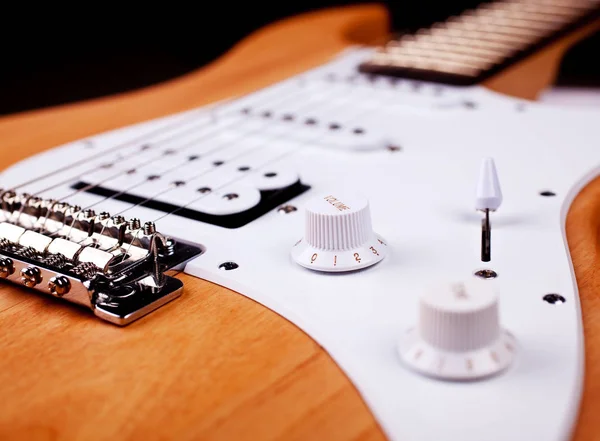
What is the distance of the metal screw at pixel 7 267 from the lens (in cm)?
79

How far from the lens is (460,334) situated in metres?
0.59

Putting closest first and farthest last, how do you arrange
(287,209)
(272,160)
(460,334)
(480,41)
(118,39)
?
(460,334) < (287,209) < (272,160) < (480,41) < (118,39)

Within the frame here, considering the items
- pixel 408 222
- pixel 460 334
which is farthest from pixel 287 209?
pixel 460 334

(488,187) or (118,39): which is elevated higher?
(488,187)

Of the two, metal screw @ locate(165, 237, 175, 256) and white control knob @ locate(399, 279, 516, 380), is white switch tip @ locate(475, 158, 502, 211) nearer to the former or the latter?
white control knob @ locate(399, 279, 516, 380)

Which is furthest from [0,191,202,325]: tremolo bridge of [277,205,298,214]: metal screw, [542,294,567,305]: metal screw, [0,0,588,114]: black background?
[0,0,588,114]: black background

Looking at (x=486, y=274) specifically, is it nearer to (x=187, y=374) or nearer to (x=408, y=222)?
(x=408, y=222)

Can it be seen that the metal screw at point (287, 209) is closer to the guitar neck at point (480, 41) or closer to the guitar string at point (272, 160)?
the guitar string at point (272, 160)

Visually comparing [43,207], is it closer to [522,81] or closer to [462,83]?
[462,83]

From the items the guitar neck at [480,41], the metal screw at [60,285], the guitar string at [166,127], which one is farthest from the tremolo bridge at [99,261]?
the guitar neck at [480,41]

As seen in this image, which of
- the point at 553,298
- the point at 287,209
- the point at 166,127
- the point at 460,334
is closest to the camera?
the point at 460,334

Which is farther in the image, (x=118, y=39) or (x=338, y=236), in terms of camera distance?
(x=118, y=39)

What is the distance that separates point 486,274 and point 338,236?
5.6 inches

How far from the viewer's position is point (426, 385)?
1.95 ft
